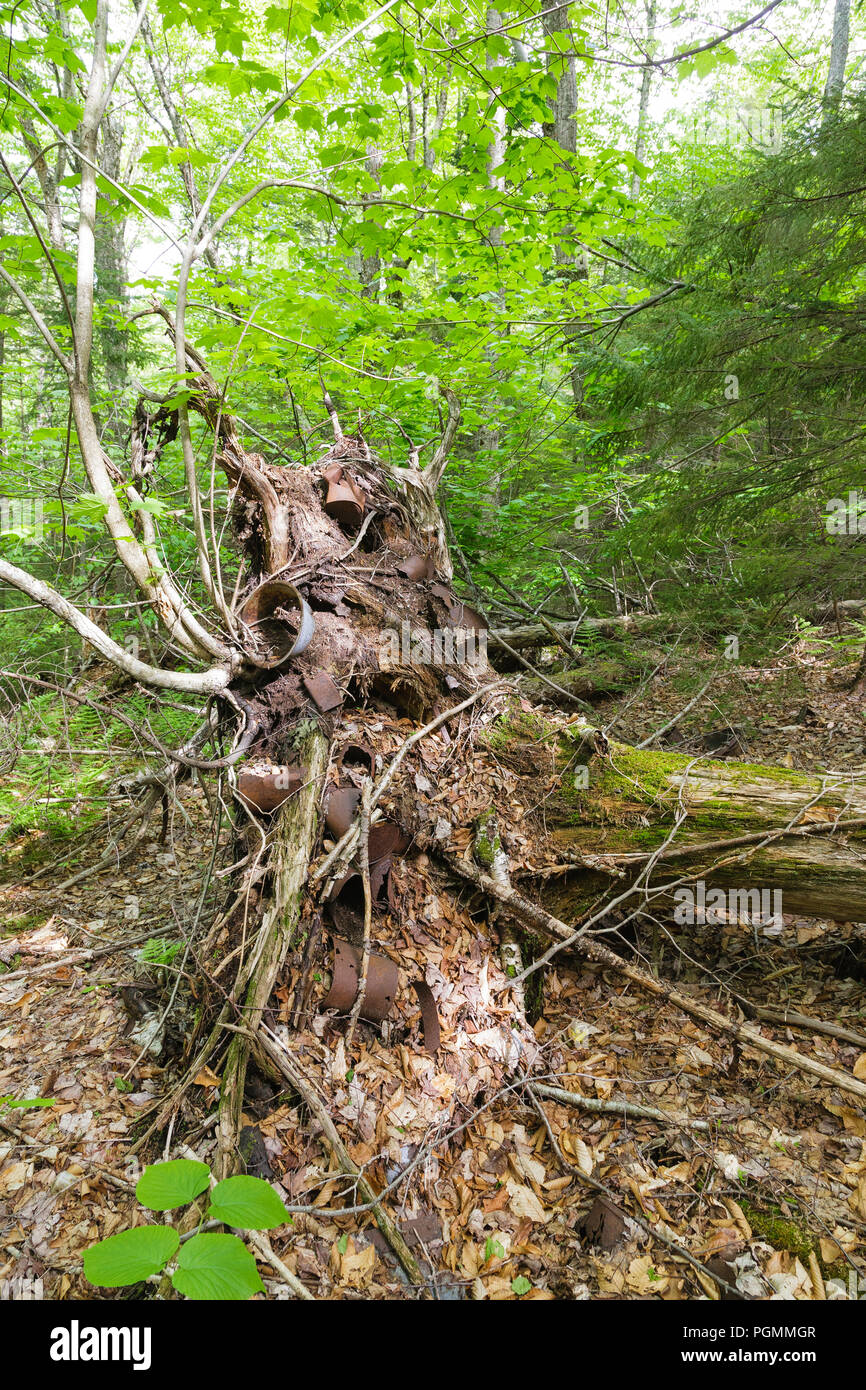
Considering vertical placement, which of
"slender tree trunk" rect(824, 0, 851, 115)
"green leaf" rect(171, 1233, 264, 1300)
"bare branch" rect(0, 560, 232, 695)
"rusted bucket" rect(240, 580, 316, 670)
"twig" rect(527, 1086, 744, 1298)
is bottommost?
"twig" rect(527, 1086, 744, 1298)

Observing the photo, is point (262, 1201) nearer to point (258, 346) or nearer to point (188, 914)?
point (188, 914)

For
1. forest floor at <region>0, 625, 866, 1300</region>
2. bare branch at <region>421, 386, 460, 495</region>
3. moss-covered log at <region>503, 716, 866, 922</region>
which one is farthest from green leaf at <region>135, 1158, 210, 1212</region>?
bare branch at <region>421, 386, 460, 495</region>

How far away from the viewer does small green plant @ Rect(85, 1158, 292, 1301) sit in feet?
3.85

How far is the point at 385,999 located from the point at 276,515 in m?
2.41

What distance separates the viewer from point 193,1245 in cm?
127

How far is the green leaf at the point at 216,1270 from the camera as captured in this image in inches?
46.2

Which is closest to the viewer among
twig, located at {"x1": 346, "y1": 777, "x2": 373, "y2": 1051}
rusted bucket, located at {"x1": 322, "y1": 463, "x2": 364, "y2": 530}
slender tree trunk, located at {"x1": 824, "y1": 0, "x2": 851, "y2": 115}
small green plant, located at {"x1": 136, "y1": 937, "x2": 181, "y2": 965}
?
twig, located at {"x1": 346, "y1": 777, "x2": 373, "y2": 1051}

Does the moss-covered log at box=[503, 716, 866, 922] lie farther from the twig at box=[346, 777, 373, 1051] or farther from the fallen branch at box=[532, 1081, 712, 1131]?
the twig at box=[346, 777, 373, 1051]

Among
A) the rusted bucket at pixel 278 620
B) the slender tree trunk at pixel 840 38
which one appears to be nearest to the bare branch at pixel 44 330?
the rusted bucket at pixel 278 620

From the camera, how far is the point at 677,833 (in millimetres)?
3109

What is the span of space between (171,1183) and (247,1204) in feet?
0.54

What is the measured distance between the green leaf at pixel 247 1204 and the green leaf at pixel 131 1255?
0.10 meters

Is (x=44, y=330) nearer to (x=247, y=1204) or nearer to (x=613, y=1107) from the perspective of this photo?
(x=247, y=1204)

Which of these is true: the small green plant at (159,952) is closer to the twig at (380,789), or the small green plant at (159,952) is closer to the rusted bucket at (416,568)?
the twig at (380,789)
